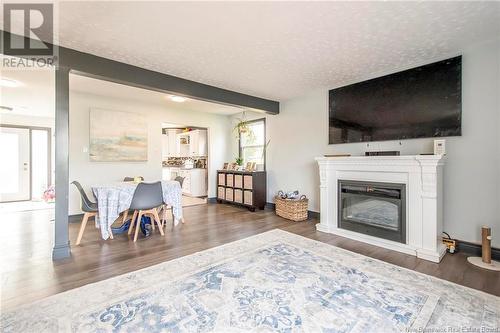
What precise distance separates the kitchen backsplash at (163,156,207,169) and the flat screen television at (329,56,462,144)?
4.35m

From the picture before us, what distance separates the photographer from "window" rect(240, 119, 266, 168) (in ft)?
18.4

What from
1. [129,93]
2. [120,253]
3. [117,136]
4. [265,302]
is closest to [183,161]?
[117,136]

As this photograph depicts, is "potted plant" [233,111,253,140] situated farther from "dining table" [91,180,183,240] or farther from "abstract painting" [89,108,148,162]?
"dining table" [91,180,183,240]

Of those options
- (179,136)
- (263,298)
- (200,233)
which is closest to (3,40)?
(200,233)

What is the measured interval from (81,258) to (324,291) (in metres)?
2.64

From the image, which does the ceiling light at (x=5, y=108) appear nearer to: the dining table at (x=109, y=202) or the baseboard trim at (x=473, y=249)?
the dining table at (x=109, y=202)

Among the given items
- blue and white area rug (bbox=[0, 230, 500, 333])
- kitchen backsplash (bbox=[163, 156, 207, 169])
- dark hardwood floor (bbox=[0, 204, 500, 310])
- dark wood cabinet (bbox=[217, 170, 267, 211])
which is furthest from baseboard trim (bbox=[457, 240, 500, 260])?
kitchen backsplash (bbox=[163, 156, 207, 169])

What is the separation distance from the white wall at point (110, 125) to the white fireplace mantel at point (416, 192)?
12.8 ft

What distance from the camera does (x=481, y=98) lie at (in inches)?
104

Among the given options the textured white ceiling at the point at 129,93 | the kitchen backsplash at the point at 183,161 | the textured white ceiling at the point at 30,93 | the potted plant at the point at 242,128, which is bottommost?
the kitchen backsplash at the point at 183,161

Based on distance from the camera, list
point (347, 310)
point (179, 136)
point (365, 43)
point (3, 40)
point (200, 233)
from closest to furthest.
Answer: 1. point (347, 310)
2. point (3, 40)
3. point (365, 43)
4. point (200, 233)
5. point (179, 136)

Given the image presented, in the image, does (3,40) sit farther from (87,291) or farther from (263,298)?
(263,298)

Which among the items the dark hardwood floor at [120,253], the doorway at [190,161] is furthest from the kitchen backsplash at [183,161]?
the dark hardwood floor at [120,253]

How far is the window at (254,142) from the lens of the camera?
5621mm
